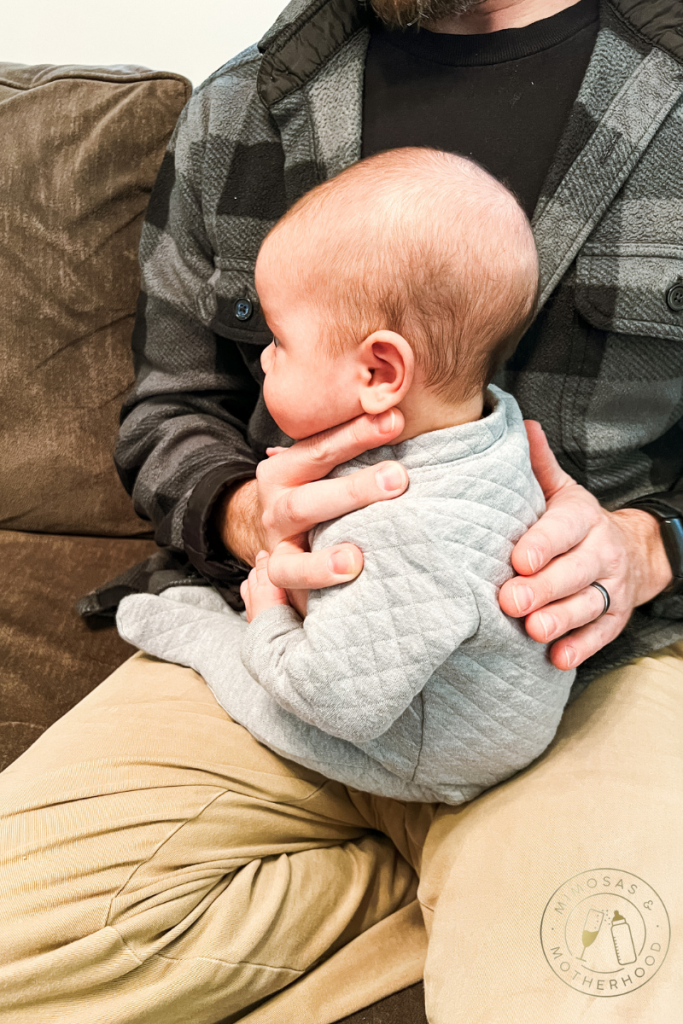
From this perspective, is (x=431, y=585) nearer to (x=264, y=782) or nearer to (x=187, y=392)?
(x=264, y=782)

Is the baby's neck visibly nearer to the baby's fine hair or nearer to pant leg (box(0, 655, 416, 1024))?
the baby's fine hair

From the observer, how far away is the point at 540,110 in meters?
0.98

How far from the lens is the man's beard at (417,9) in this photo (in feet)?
3.24

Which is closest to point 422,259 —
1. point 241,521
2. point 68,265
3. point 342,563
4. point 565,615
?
point 342,563

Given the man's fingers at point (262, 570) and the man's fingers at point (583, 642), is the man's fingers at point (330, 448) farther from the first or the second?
the man's fingers at point (583, 642)

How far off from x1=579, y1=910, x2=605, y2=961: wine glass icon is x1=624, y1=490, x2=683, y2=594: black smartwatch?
0.41 m

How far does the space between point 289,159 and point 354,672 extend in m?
0.71

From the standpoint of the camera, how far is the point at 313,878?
0.91 m

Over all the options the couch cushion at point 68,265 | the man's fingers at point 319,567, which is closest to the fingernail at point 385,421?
the man's fingers at point 319,567

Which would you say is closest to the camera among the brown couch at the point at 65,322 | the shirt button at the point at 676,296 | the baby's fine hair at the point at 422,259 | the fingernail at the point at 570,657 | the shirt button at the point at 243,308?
the baby's fine hair at the point at 422,259

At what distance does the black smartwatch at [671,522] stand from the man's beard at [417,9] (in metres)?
0.68

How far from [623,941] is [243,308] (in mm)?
857

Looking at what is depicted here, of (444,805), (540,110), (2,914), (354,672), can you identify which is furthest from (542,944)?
(540,110)

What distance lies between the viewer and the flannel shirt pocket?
92 centimetres
